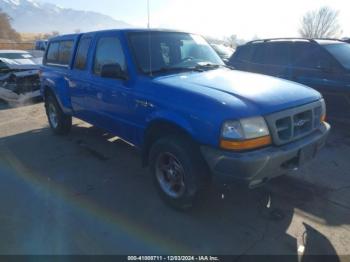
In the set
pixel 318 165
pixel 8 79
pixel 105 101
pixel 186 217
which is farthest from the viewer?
pixel 8 79

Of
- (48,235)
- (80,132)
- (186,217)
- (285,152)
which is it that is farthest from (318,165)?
(80,132)

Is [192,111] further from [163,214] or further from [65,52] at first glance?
[65,52]

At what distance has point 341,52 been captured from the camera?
235 inches

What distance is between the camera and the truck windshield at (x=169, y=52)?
3750mm

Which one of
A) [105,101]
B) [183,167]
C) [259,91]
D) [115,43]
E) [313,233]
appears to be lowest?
[313,233]

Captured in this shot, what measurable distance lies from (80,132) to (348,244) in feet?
17.4

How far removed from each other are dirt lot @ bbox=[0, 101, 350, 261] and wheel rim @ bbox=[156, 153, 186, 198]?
236mm

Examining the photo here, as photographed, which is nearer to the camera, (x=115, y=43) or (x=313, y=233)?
(x=313, y=233)

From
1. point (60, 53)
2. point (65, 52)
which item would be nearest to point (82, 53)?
point (65, 52)

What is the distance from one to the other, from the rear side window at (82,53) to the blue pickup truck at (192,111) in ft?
0.12

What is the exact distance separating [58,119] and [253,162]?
4749 mm

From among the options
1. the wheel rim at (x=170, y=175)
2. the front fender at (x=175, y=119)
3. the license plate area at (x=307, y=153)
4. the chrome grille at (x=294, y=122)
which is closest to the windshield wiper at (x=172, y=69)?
the front fender at (x=175, y=119)

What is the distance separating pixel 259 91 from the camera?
3.11 meters

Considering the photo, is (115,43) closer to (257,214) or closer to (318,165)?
(257,214)
